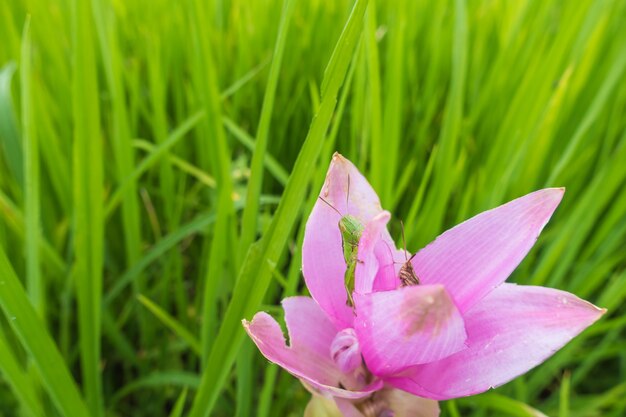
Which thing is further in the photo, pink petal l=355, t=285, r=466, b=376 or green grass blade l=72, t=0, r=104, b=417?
green grass blade l=72, t=0, r=104, b=417

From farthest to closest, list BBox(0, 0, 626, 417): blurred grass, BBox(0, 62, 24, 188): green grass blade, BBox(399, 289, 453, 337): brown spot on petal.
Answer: BBox(0, 62, 24, 188): green grass blade, BBox(0, 0, 626, 417): blurred grass, BBox(399, 289, 453, 337): brown spot on petal

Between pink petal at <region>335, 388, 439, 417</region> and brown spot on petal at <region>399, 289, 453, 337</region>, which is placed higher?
brown spot on petal at <region>399, 289, 453, 337</region>

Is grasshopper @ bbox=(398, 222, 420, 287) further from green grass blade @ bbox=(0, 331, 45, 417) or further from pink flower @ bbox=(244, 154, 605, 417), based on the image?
green grass blade @ bbox=(0, 331, 45, 417)

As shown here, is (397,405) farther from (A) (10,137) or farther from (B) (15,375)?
(A) (10,137)

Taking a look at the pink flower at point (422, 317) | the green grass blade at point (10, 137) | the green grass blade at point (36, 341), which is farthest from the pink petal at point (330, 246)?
the green grass blade at point (10, 137)

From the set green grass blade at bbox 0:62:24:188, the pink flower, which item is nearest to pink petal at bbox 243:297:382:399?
the pink flower

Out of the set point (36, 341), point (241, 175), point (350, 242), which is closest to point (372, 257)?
point (350, 242)

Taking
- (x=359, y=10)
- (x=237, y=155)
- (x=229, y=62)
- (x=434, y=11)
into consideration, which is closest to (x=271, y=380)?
(x=359, y=10)

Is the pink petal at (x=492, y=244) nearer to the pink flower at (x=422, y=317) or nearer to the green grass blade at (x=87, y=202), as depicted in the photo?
the pink flower at (x=422, y=317)
